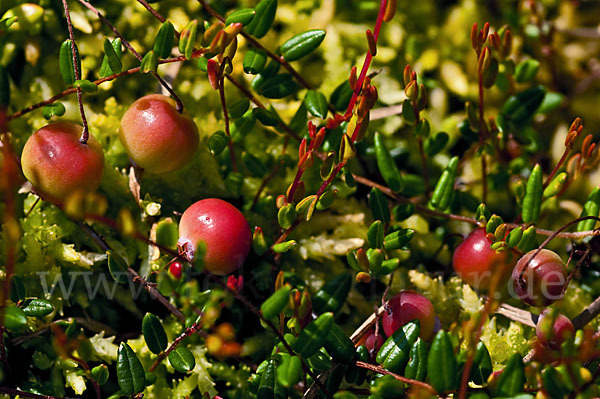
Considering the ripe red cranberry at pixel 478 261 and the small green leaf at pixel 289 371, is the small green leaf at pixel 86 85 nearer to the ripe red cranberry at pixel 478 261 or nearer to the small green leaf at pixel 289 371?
the small green leaf at pixel 289 371

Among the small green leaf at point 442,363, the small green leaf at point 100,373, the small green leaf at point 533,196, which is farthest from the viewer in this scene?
the small green leaf at point 533,196

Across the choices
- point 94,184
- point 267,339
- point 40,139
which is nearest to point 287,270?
point 267,339

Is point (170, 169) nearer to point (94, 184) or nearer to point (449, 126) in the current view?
point (94, 184)

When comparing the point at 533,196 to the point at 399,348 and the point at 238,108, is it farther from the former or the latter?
the point at 238,108

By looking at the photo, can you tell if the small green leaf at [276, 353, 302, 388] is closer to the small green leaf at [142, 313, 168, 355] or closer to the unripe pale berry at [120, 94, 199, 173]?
the small green leaf at [142, 313, 168, 355]

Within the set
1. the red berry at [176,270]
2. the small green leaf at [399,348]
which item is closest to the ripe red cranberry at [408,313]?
the small green leaf at [399,348]

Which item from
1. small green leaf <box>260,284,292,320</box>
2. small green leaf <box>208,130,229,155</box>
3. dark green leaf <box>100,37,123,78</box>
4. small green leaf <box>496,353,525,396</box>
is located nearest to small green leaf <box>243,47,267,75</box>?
small green leaf <box>208,130,229,155</box>

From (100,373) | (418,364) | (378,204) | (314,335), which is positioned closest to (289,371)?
(314,335)
